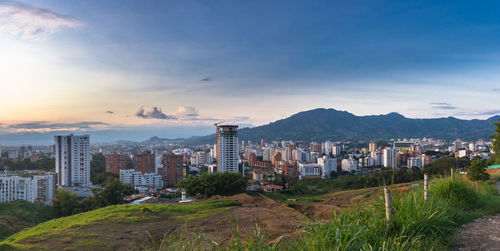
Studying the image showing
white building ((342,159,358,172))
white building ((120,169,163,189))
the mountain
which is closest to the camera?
white building ((120,169,163,189))

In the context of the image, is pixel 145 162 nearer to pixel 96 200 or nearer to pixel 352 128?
pixel 96 200

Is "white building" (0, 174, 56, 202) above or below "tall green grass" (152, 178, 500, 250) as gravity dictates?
below

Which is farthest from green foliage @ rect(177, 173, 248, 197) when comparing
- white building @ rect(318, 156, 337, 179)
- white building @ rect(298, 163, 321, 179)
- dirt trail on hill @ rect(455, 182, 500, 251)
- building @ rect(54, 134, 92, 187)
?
white building @ rect(318, 156, 337, 179)

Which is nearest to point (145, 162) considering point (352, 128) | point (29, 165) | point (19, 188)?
point (19, 188)

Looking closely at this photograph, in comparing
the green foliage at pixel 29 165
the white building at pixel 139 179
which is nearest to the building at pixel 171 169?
the white building at pixel 139 179

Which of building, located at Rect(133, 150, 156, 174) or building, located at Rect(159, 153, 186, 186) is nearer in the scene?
building, located at Rect(159, 153, 186, 186)

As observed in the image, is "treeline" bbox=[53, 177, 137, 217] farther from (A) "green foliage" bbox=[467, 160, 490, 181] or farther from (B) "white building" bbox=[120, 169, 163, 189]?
(A) "green foliage" bbox=[467, 160, 490, 181]

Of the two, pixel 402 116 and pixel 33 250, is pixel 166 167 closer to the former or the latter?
pixel 33 250

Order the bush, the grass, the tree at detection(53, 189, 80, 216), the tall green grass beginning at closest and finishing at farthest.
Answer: the tall green grass → the bush → the grass → the tree at detection(53, 189, 80, 216)
